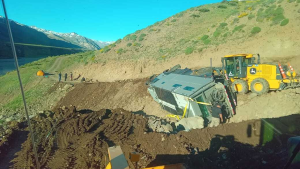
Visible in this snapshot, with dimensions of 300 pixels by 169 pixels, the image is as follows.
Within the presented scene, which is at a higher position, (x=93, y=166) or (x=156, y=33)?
(x=156, y=33)

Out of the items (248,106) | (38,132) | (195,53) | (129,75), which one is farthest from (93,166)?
(195,53)

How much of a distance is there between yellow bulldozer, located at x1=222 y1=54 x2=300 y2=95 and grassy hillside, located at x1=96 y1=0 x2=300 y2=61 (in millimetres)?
11784

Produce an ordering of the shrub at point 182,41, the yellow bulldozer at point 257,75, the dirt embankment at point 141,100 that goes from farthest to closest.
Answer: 1. the shrub at point 182,41
2. the yellow bulldozer at point 257,75
3. the dirt embankment at point 141,100

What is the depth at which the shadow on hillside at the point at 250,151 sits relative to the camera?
601cm

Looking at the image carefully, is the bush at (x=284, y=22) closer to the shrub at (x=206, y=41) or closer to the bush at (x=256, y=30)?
the bush at (x=256, y=30)

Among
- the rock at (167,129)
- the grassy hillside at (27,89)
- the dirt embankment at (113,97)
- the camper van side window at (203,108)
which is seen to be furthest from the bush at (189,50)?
the rock at (167,129)

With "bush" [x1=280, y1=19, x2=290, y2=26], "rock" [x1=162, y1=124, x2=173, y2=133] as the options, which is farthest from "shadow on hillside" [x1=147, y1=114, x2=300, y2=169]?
"bush" [x1=280, y1=19, x2=290, y2=26]

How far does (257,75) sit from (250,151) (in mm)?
6691

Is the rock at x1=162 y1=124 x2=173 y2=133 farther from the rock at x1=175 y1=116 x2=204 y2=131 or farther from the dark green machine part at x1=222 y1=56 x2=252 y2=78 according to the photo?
the dark green machine part at x1=222 y1=56 x2=252 y2=78

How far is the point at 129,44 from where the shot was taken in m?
32.6

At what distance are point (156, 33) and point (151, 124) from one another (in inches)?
1135

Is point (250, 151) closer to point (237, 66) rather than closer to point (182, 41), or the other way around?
point (237, 66)

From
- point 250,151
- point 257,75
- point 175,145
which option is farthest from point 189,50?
point 250,151

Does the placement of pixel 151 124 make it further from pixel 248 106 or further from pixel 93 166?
pixel 248 106
